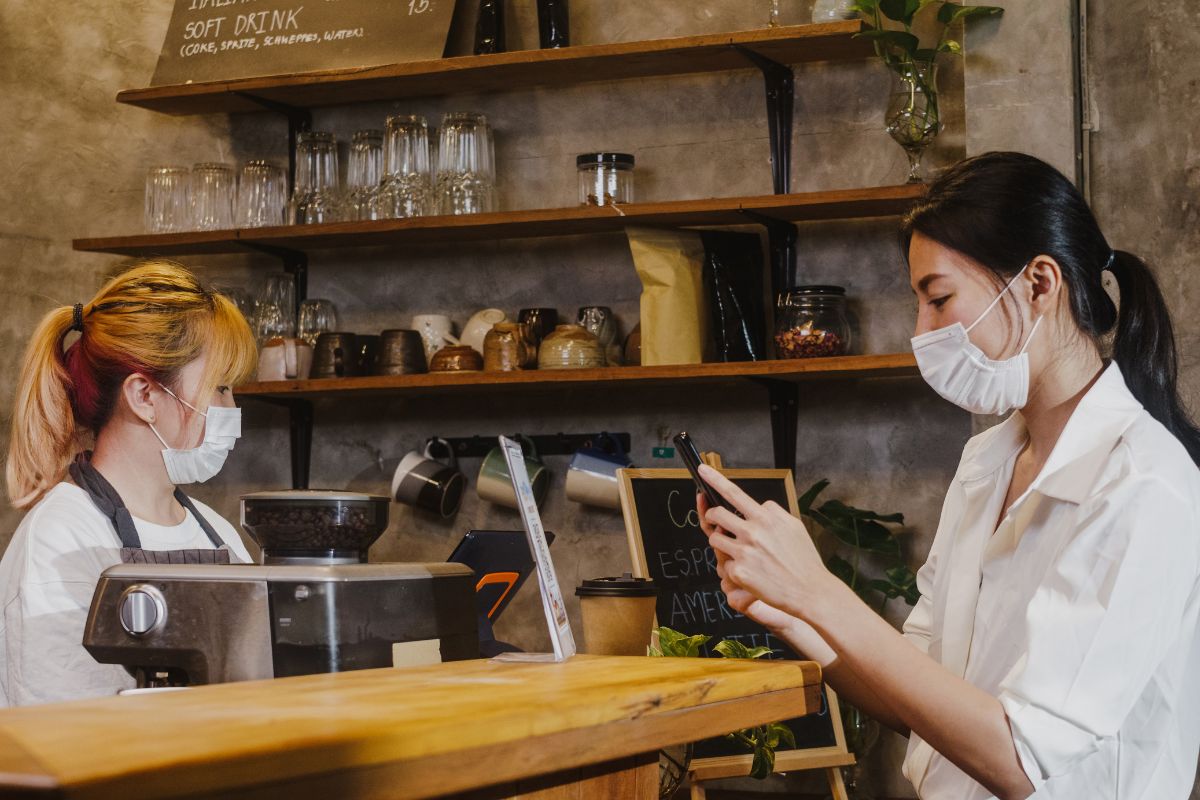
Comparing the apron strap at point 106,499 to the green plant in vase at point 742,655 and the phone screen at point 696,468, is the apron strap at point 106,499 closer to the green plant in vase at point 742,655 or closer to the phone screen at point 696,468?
the green plant in vase at point 742,655

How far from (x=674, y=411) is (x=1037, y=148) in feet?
3.84

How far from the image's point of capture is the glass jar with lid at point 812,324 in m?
3.16

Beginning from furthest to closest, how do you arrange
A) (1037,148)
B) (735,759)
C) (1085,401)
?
(1037,148) < (735,759) < (1085,401)

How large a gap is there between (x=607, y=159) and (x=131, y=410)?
1597 millimetres

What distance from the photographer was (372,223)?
3.46 metres

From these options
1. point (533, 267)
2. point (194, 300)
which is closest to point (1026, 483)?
point (194, 300)

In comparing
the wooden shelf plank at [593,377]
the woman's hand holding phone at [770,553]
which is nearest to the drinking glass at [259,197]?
the wooden shelf plank at [593,377]

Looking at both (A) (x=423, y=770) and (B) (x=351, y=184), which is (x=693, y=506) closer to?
(B) (x=351, y=184)

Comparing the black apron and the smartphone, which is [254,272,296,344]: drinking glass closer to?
the black apron

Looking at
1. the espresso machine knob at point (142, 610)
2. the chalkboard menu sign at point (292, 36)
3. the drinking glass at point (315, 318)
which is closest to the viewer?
the espresso machine knob at point (142, 610)

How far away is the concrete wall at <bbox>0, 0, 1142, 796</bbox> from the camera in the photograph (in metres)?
3.32

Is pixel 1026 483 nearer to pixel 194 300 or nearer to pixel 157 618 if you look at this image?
pixel 157 618

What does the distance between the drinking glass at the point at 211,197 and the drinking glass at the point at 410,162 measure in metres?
0.54

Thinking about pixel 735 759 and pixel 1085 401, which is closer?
pixel 1085 401
